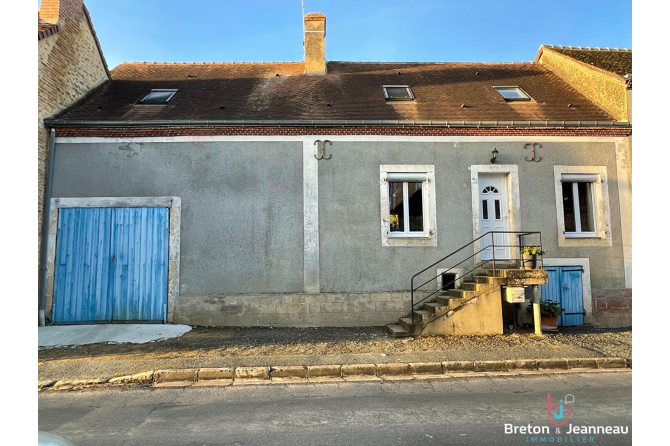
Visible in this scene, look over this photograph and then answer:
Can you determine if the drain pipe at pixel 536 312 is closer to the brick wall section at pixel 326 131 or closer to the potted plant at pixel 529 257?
the potted plant at pixel 529 257

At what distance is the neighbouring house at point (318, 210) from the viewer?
8.94 meters

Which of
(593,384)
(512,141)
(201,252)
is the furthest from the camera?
(512,141)

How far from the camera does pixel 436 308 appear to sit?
8.06 meters

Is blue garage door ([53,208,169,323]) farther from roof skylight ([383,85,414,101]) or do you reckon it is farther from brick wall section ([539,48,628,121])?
brick wall section ([539,48,628,121])

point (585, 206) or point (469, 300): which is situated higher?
point (585, 206)

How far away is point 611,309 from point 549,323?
221 centimetres

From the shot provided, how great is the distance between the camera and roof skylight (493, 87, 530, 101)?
11.2m

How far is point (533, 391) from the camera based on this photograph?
16.8 ft

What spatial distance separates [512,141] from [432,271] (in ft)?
12.6

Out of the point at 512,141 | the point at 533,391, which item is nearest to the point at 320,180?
the point at 512,141

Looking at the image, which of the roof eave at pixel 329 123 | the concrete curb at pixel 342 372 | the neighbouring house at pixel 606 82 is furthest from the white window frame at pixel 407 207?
the neighbouring house at pixel 606 82

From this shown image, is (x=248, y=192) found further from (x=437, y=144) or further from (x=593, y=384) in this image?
(x=593, y=384)

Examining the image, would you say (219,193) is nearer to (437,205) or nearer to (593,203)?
(437,205)

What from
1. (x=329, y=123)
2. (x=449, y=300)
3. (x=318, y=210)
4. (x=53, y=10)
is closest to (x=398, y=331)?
(x=449, y=300)
